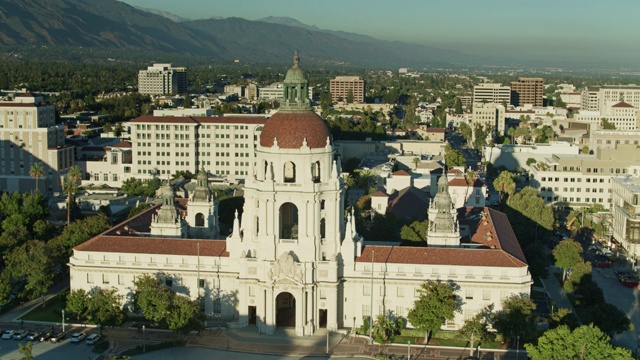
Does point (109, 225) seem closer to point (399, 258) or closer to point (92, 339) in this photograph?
point (92, 339)

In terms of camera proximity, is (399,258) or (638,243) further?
(638,243)

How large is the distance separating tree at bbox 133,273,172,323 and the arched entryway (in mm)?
8452

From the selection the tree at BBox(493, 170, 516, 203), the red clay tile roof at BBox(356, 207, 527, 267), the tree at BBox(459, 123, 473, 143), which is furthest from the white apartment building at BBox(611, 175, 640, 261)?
the tree at BBox(459, 123, 473, 143)


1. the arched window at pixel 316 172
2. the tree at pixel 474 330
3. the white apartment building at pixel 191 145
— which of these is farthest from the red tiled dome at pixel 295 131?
the white apartment building at pixel 191 145

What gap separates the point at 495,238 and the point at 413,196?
89.3ft

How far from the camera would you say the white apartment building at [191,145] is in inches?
5197

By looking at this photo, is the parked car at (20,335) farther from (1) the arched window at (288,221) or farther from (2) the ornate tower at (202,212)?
(1) the arched window at (288,221)

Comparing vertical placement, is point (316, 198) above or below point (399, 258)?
above

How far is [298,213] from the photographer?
59.4 meters

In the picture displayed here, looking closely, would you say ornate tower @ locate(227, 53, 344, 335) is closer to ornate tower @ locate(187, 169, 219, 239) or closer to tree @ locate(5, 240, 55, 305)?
ornate tower @ locate(187, 169, 219, 239)

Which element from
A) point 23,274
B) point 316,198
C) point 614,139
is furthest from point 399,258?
point 614,139

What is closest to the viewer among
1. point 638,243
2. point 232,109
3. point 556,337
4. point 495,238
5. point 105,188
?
point 556,337

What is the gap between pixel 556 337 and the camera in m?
48.5

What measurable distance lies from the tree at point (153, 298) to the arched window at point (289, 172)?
12027 mm
